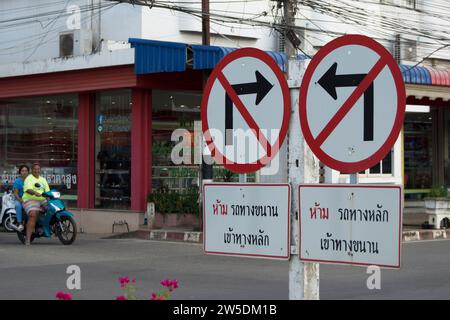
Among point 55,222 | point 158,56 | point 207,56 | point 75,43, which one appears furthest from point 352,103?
point 75,43

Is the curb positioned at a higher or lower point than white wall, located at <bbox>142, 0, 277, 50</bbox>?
lower

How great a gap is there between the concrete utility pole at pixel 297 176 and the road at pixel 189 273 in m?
5.19

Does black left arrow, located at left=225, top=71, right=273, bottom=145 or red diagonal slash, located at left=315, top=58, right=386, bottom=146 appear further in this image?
black left arrow, located at left=225, top=71, right=273, bottom=145

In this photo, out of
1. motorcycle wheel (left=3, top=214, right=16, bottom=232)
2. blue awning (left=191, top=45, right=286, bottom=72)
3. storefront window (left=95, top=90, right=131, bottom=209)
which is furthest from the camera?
storefront window (left=95, top=90, right=131, bottom=209)

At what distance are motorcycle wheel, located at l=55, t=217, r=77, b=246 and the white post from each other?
12736 mm

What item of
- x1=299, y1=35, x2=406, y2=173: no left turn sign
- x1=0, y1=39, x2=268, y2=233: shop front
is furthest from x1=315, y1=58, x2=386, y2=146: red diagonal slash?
x1=0, y1=39, x2=268, y2=233: shop front

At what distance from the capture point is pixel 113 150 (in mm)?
21266

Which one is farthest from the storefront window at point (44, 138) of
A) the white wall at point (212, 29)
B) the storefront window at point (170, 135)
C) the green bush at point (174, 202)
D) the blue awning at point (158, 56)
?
the blue awning at point (158, 56)

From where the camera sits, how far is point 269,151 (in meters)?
4.67

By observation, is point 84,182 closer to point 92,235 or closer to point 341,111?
point 92,235

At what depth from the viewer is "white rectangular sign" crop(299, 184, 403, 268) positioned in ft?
13.5

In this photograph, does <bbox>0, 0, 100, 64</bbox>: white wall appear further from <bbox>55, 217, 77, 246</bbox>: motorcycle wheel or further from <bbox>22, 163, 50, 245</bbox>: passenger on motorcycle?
<bbox>55, 217, 77, 246</bbox>: motorcycle wheel

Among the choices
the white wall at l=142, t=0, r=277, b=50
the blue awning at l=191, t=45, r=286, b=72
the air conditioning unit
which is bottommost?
the blue awning at l=191, t=45, r=286, b=72
